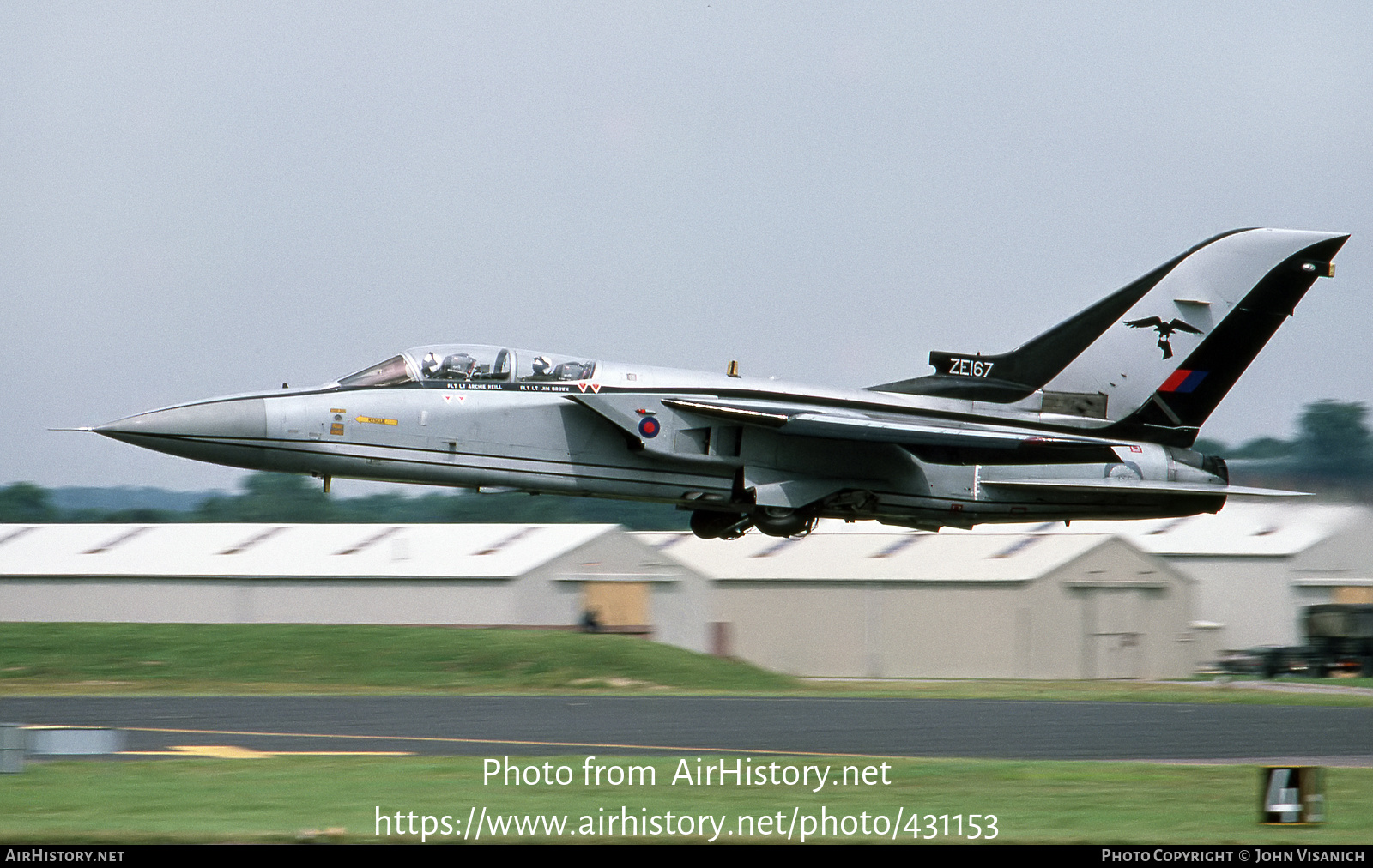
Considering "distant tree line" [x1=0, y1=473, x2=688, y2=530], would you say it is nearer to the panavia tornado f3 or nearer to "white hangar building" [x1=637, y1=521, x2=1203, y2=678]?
"white hangar building" [x1=637, y1=521, x2=1203, y2=678]

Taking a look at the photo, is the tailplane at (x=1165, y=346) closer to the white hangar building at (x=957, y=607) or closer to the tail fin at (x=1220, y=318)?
the tail fin at (x=1220, y=318)

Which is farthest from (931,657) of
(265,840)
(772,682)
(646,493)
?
(265,840)

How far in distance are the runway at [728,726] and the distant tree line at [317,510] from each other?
200 ft

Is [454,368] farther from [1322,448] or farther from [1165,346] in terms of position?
[1322,448]

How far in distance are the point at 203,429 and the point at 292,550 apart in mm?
24540

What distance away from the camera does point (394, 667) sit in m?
34.8

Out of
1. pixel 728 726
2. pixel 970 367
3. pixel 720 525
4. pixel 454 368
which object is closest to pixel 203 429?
pixel 454 368

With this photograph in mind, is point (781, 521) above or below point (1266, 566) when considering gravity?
above

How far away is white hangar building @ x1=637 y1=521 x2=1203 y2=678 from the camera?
42.5 m

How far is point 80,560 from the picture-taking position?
1724 inches

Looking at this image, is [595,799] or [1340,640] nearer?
[595,799]

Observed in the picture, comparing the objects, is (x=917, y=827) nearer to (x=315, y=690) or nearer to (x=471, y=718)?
(x=471, y=718)

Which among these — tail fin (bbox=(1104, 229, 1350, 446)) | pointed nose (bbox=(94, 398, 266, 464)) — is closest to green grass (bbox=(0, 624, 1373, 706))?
tail fin (bbox=(1104, 229, 1350, 446))
